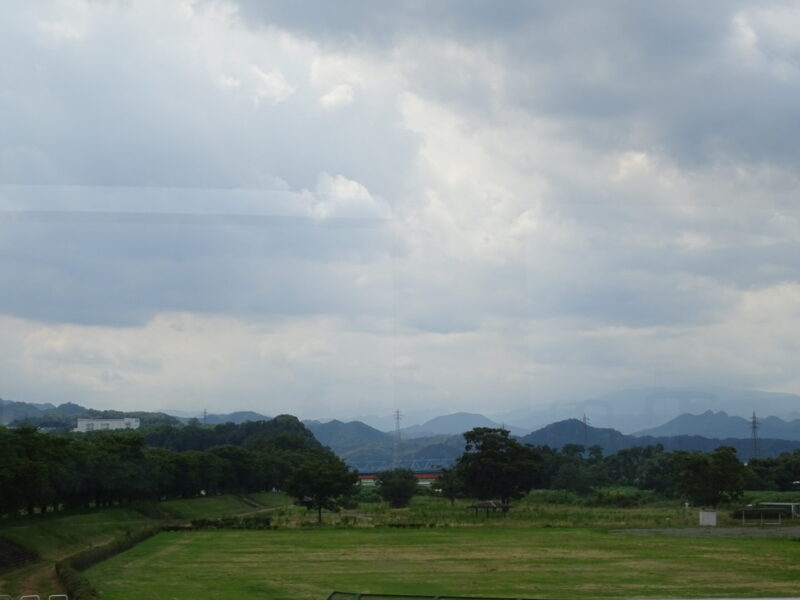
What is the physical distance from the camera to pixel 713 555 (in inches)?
772

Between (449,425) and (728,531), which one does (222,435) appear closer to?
(449,425)

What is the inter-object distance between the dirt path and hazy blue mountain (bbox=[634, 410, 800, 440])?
2865 mm

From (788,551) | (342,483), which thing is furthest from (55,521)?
(788,551)

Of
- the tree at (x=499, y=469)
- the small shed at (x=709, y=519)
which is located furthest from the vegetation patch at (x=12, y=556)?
the small shed at (x=709, y=519)

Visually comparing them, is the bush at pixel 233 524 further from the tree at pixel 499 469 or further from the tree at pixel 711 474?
the tree at pixel 711 474

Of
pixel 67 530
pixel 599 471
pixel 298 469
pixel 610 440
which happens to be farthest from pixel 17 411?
pixel 599 471

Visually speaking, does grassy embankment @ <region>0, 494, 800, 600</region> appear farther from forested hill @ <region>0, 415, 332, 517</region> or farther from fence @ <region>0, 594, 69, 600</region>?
forested hill @ <region>0, 415, 332, 517</region>

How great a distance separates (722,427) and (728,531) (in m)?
5.01

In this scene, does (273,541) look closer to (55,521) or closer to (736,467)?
(55,521)

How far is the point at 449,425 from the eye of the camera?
26641 mm

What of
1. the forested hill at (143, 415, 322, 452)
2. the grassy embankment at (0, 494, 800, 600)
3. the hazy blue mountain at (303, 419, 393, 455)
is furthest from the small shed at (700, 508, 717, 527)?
the forested hill at (143, 415, 322, 452)

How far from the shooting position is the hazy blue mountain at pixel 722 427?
2567 centimetres

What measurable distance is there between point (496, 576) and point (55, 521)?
14.7 metres

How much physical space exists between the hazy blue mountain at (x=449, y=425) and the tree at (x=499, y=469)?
7337 millimetres
